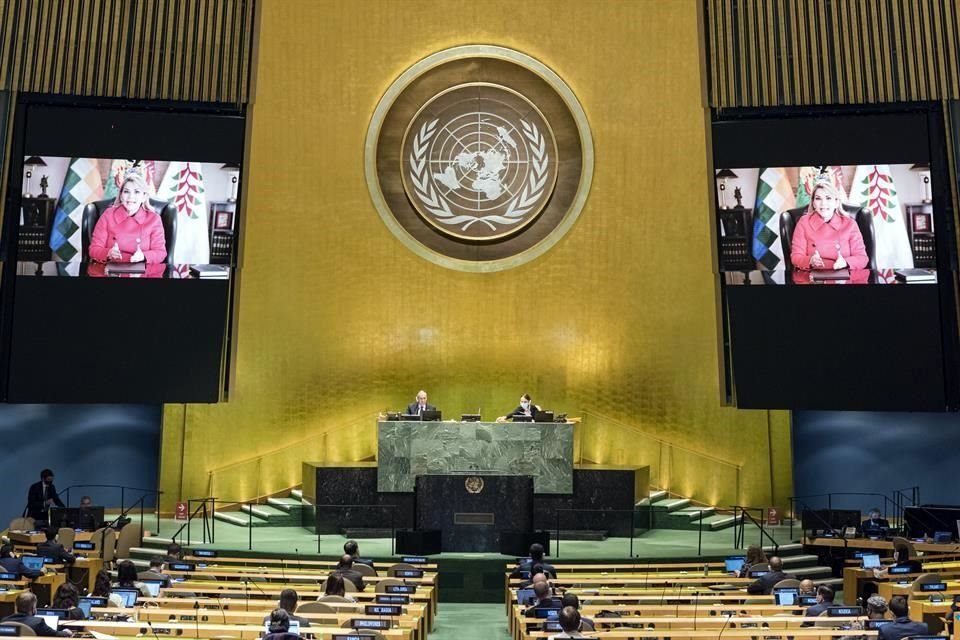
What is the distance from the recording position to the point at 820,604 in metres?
8.84

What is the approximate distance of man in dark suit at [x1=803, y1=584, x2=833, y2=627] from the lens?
28.8 feet

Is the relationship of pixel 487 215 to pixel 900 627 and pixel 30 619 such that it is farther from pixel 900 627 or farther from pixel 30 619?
pixel 30 619

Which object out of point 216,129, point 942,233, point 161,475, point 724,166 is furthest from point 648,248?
point 161,475

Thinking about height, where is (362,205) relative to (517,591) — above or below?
above

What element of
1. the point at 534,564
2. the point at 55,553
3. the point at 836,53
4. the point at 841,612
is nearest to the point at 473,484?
the point at 534,564

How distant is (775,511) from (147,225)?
9397mm

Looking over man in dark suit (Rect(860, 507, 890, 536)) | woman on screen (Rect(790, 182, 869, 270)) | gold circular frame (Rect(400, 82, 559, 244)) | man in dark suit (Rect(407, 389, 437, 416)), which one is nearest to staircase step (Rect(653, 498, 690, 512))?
man in dark suit (Rect(860, 507, 890, 536))

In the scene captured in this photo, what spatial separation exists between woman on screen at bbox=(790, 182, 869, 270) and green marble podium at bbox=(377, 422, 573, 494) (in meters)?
4.12

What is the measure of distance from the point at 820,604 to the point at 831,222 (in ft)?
27.4

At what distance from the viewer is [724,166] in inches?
642

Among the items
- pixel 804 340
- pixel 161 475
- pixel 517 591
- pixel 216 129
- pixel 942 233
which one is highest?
pixel 216 129

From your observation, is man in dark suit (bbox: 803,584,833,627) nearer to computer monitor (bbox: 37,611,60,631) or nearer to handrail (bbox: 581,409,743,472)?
computer monitor (bbox: 37,611,60,631)

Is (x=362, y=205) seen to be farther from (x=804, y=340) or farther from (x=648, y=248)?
(x=804, y=340)

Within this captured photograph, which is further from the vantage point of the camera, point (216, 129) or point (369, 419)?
point (369, 419)
